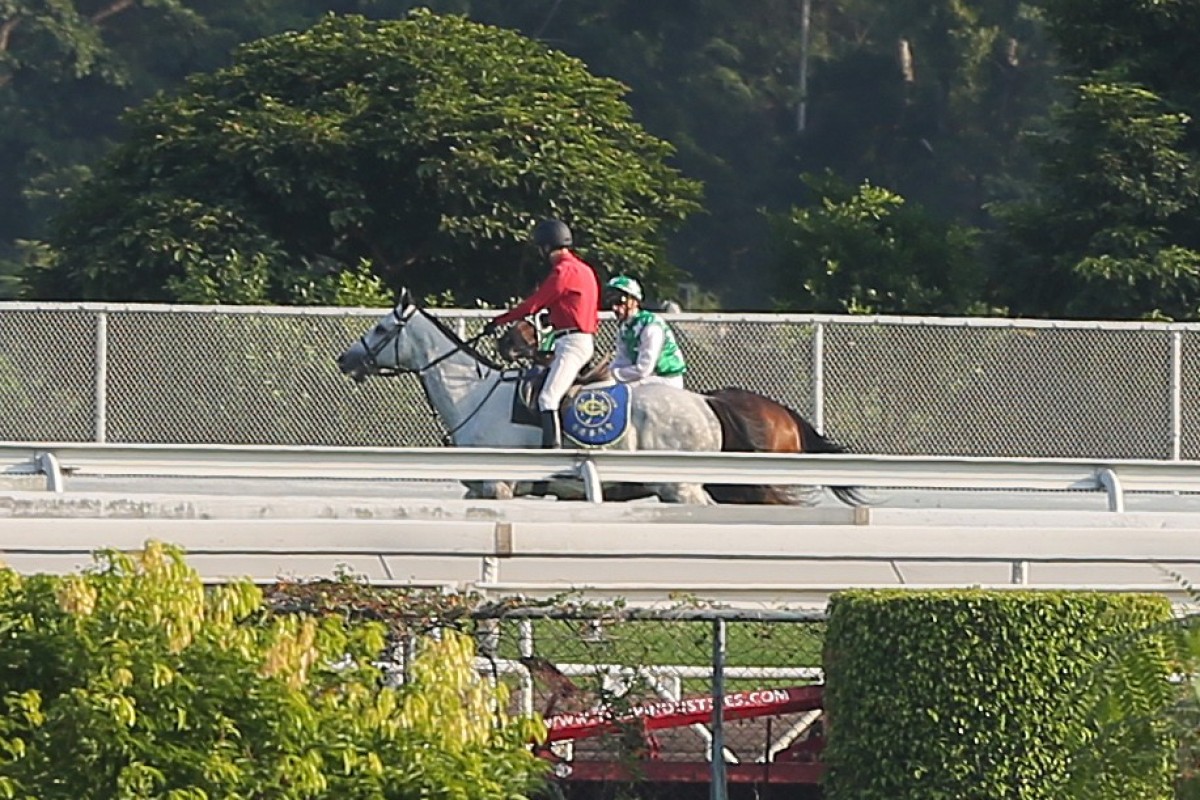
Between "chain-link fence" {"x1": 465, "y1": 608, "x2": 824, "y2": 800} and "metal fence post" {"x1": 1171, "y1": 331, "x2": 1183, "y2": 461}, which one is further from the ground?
"metal fence post" {"x1": 1171, "y1": 331, "x2": 1183, "y2": 461}

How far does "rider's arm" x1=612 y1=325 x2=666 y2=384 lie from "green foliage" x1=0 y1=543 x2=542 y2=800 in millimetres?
8436

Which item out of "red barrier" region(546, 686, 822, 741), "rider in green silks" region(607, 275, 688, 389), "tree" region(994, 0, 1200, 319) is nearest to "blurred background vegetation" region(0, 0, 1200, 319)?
"tree" region(994, 0, 1200, 319)

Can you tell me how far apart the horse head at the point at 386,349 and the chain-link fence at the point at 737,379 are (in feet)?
4.60

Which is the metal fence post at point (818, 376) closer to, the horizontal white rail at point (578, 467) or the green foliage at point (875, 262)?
the horizontal white rail at point (578, 467)

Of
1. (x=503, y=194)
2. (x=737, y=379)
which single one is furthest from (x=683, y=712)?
(x=503, y=194)

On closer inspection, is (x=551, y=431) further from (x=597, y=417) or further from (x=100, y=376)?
(x=100, y=376)

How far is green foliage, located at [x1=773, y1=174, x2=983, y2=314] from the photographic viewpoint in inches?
943

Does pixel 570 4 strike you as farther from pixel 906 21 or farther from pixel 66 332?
pixel 66 332

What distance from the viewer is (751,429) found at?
1578 centimetres

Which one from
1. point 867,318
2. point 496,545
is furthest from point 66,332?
point 496,545

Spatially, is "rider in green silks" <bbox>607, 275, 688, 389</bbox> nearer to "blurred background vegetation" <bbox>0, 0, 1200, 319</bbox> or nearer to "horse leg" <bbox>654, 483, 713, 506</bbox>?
"horse leg" <bbox>654, 483, 713, 506</bbox>

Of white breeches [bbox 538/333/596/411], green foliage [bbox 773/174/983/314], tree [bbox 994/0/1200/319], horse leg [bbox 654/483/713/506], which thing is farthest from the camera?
green foliage [bbox 773/174/983/314]

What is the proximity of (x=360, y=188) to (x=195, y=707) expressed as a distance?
1736 cm

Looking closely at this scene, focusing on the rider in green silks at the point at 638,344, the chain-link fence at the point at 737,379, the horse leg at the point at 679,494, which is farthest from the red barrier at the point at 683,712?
the chain-link fence at the point at 737,379
